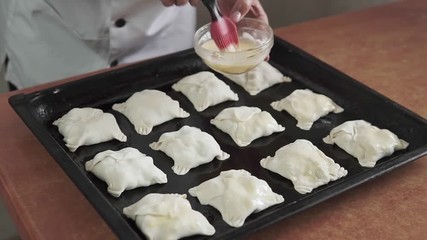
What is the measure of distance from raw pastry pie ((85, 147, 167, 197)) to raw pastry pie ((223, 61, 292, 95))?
0.35m

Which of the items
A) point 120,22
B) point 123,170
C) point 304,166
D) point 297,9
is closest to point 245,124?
point 304,166

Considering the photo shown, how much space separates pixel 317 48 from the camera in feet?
4.77

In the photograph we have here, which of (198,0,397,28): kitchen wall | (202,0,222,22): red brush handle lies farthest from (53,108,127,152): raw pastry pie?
(198,0,397,28): kitchen wall

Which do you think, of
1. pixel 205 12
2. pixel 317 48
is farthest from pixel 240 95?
pixel 205 12

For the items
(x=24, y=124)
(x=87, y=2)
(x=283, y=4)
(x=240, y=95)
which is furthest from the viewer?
(x=283, y=4)

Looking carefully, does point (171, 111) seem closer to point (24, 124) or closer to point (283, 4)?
point (24, 124)

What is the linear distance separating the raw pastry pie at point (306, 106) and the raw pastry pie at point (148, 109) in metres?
0.22

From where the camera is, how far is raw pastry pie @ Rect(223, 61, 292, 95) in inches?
49.9

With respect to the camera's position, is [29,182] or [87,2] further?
[87,2]

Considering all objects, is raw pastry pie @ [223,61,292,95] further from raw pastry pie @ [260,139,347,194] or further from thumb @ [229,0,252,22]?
raw pastry pie @ [260,139,347,194]

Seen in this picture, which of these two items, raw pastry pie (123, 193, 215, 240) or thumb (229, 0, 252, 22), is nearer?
raw pastry pie (123, 193, 215, 240)

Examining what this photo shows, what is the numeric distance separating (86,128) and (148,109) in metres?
0.14

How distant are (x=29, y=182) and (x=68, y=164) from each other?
0.09m

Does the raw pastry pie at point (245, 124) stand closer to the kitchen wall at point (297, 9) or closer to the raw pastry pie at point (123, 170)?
the raw pastry pie at point (123, 170)
